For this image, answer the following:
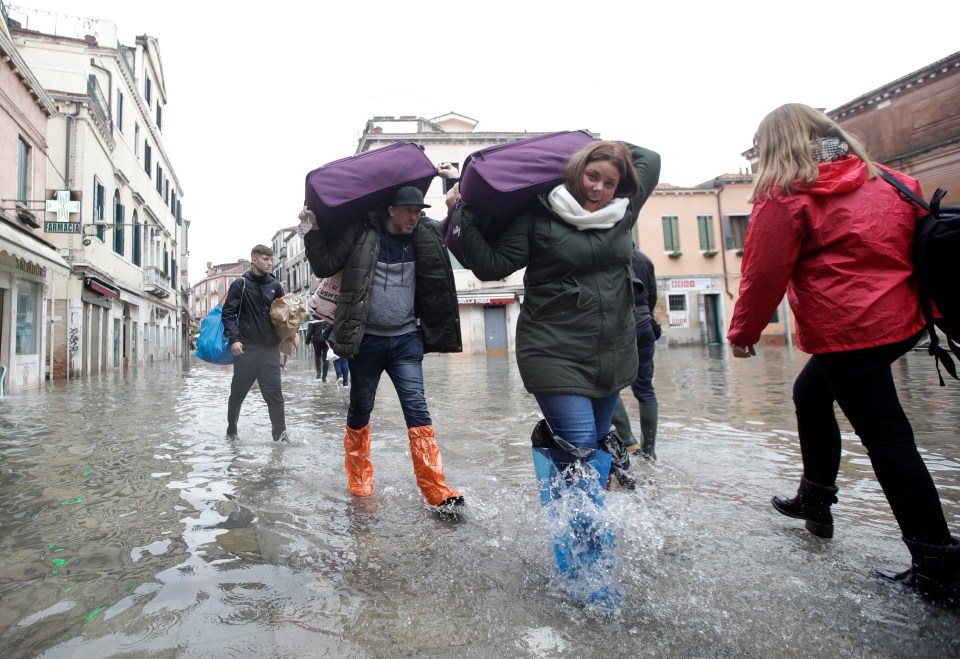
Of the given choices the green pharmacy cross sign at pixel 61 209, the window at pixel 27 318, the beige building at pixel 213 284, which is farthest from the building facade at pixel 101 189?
the beige building at pixel 213 284

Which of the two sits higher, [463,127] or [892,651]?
[463,127]

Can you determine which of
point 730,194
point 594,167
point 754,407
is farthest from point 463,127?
point 594,167

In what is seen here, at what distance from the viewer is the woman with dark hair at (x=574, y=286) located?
80.8 inches

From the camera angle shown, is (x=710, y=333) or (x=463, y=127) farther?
(x=463, y=127)

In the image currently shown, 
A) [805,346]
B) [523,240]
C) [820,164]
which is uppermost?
[820,164]

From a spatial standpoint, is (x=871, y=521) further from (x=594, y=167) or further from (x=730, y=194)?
(x=730, y=194)

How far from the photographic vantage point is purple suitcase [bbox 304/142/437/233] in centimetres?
271

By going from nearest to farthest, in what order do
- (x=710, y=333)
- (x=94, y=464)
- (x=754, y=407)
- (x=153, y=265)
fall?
(x=94, y=464), (x=754, y=407), (x=153, y=265), (x=710, y=333)

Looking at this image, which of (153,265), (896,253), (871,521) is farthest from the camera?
(153,265)

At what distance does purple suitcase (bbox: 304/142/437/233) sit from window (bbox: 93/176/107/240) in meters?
16.7

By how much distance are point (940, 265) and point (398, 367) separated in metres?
2.24

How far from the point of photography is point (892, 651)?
150cm

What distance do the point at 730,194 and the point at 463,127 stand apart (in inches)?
629

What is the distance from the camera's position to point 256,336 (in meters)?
4.75
